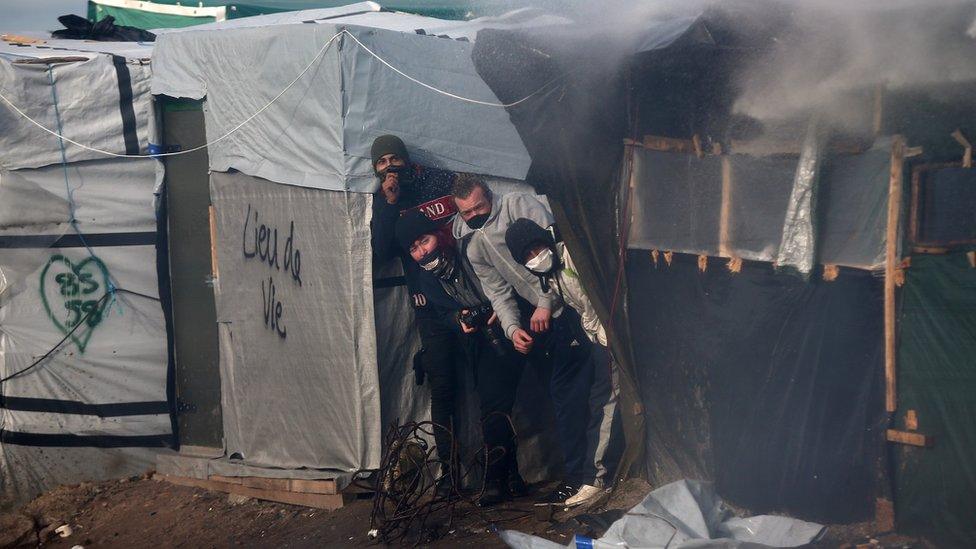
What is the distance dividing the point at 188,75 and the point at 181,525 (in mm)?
3369

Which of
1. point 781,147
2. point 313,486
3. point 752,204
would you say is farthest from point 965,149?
point 313,486

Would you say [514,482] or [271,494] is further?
[271,494]

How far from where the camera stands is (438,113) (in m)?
6.18

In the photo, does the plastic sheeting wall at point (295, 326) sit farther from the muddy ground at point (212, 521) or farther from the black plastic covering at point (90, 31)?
the black plastic covering at point (90, 31)

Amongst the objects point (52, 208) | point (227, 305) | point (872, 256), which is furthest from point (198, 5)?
point (872, 256)

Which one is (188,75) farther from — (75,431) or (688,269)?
(688,269)

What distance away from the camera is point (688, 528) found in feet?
15.5

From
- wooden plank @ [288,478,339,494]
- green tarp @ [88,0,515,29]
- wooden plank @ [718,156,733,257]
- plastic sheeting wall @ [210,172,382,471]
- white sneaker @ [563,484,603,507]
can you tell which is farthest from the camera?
green tarp @ [88,0,515,29]

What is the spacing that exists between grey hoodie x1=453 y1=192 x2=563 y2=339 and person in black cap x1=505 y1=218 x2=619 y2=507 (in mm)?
94

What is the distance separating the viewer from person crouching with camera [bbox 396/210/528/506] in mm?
5945

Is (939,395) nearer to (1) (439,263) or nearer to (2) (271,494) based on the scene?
(1) (439,263)

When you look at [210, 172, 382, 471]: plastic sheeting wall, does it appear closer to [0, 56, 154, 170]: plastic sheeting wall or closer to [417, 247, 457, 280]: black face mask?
[417, 247, 457, 280]: black face mask

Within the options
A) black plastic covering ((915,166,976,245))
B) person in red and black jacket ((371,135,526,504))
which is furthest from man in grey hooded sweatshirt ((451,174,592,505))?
black plastic covering ((915,166,976,245))

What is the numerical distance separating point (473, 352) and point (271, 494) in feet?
6.31
